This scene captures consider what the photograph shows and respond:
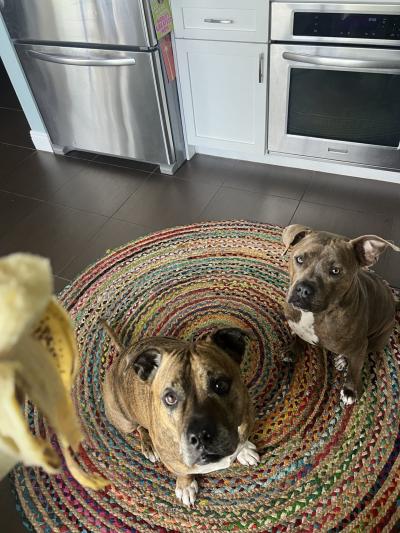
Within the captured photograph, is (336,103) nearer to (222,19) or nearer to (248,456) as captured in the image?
(222,19)

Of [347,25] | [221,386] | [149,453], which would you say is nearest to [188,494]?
[149,453]

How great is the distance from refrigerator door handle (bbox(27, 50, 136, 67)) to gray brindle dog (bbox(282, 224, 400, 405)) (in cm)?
162

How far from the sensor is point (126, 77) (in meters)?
2.46

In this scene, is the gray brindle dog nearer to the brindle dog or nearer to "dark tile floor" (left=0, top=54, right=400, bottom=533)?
the brindle dog

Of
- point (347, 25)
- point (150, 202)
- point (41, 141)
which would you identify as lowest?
point (150, 202)

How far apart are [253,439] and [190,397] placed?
0.59 meters

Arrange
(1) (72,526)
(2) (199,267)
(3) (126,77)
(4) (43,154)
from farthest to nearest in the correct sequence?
(4) (43,154), (3) (126,77), (2) (199,267), (1) (72,526)

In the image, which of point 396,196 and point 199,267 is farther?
point 396,196

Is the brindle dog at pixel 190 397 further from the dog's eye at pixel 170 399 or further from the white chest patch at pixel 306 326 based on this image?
the white chest patch at pixel 306 326

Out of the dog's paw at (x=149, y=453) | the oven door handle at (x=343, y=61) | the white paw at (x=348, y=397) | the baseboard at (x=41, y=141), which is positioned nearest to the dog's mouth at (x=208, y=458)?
the dog's paw at (x=149, y=453)

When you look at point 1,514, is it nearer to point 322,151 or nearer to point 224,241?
point 224,241

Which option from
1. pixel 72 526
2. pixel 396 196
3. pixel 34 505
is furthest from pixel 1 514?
pixel 396 196

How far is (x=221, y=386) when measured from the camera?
1137 mm

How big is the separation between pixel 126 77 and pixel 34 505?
2273 mm
